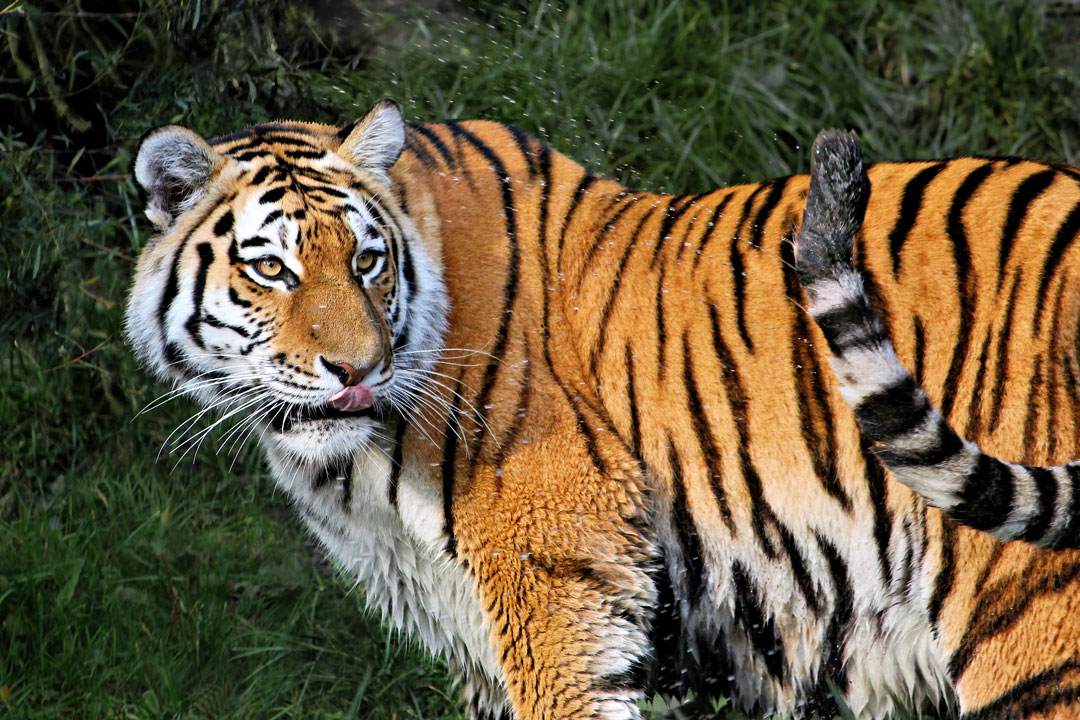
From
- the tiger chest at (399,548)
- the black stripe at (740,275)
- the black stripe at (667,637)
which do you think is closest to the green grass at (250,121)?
the black stripe at (667,637)

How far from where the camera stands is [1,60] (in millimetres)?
4852

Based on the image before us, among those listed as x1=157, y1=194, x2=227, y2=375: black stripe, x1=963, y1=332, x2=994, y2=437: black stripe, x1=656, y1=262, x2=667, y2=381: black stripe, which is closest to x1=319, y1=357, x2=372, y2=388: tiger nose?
x1=157, y1=194, x2=227, y2=375: black stripe

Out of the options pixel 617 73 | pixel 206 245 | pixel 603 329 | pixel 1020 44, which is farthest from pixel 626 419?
pixel 1020 44

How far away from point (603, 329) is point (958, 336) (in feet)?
2.91

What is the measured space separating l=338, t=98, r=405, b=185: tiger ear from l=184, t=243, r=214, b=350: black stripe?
0.43 m

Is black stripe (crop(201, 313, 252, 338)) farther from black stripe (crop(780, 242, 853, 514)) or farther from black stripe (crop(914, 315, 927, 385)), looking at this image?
black stripe (crop(914, 315, 927, 385))

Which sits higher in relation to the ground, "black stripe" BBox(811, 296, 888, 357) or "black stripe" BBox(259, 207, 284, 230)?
"black stripe" BBox(811, 296, 888, 357)

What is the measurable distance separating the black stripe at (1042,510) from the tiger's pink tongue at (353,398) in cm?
146

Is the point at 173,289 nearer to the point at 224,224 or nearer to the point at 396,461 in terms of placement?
the point at 224,224

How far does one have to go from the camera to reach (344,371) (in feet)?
9.14

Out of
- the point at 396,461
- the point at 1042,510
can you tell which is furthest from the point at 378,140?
the point at 1042,510

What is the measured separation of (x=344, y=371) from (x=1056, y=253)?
1695 mm

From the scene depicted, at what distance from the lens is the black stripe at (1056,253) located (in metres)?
2.83

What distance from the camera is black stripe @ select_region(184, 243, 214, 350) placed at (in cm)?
297
